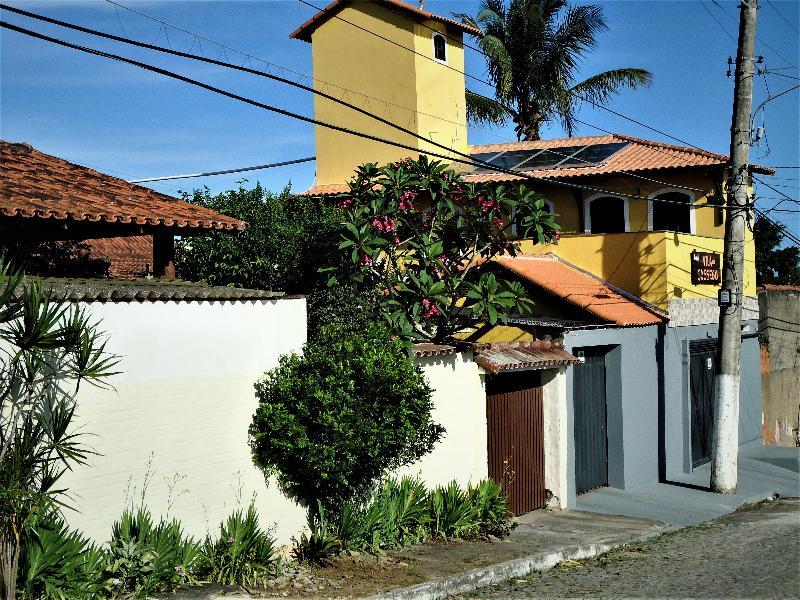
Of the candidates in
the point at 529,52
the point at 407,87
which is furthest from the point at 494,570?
the point at 529,52

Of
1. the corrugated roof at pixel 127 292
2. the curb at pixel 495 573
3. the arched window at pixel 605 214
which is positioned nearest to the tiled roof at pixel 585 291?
the arched window at pixel 605 214

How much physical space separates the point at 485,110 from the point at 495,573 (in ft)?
74.8

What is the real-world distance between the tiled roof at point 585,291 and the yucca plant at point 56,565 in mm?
11587

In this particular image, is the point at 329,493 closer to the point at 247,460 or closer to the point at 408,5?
the point at 247,460

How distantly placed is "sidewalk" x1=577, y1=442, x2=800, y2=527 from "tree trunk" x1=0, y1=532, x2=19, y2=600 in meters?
10.0

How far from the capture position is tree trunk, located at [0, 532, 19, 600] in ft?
25.6

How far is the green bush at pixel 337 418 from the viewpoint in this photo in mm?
10445

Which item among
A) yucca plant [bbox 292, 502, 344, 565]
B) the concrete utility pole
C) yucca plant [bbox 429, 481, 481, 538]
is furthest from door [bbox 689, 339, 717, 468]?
yucca plant [bbox 292, 502, 344, 565]

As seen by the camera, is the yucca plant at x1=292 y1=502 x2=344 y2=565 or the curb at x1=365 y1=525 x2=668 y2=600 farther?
the yucca plant at x1=292 y1=502 x2=344 y2=565

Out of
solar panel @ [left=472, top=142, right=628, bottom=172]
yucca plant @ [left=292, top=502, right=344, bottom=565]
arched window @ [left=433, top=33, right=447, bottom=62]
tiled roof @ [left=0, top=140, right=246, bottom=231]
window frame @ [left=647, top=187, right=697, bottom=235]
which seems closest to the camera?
yucca plant @ [left=292, top=502, right=344, bottom=565]

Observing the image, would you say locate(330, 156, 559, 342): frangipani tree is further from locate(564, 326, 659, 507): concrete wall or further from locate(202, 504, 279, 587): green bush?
locate(202, 504, 279, 587): green bush

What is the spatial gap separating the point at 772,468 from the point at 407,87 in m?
12.8

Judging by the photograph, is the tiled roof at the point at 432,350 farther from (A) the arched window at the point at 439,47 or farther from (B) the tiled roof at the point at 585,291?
(A) the arched window at the point at 439,47

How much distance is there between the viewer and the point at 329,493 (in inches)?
439
